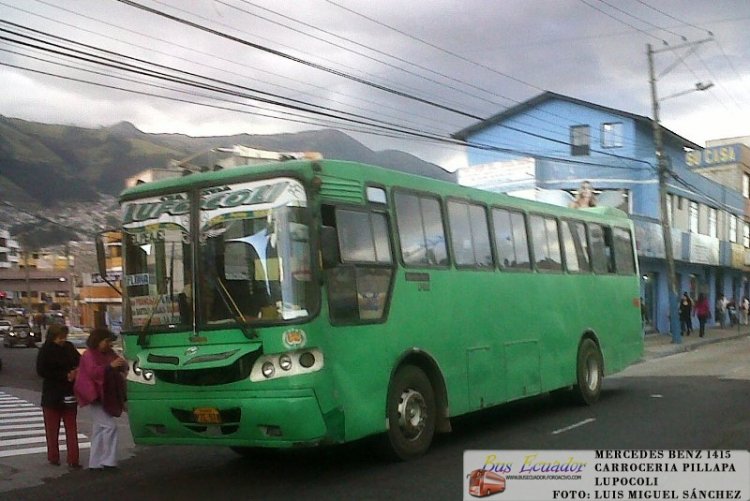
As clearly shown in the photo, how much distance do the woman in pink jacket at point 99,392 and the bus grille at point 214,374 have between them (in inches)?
47.3

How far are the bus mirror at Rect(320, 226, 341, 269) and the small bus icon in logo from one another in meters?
4.02

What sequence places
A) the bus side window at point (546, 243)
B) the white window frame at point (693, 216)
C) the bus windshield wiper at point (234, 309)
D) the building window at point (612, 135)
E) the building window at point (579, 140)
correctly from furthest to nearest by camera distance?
the white window frame at point (693, 216) → the building window at point (579, 140) → the building window at point (612, 135) → the bus side window at point (546, 243) → the bus windshield wiper at point (234, 309)

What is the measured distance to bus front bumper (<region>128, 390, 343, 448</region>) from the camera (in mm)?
7762

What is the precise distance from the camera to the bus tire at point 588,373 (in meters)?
13.6

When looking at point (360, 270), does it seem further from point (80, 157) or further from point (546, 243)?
point (80, 157)

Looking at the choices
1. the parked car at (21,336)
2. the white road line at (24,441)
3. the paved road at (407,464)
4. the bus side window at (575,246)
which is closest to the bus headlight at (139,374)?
the paved road at (407,464)

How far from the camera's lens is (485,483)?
163 inches

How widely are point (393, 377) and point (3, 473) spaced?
4596 millimetres

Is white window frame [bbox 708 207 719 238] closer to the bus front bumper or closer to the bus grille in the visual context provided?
the bus front bumper

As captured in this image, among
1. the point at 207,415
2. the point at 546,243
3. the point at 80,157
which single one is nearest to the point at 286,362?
the point at 207,415

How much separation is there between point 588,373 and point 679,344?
18303mm

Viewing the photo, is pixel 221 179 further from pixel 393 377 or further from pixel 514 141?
pixel 514 141

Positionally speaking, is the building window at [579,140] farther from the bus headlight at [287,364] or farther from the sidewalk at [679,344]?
the bus headlight at [287,364]

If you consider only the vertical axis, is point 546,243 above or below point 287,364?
above
